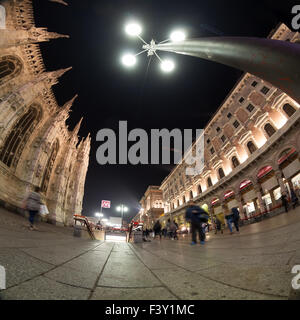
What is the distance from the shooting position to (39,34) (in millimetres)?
16703

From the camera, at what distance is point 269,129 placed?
16062mm

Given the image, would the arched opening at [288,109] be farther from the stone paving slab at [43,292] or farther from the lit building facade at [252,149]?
the stone paving slab at [43,292]

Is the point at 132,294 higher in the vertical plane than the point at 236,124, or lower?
lower

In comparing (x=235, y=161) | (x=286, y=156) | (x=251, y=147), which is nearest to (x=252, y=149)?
(x=251, y=147)

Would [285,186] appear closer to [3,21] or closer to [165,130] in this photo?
[165,130]

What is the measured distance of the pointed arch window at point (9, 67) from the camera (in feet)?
49.4

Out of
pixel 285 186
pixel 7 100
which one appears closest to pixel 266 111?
pixel 285 186

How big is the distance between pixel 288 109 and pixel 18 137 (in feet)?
96.0

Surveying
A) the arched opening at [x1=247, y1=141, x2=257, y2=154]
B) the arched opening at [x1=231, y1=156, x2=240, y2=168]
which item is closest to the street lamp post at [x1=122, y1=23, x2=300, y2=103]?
the arched opening at [x1=247, y1=141, x2=257, y2=154]

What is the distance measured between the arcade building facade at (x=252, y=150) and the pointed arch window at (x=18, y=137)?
2559 centimetres

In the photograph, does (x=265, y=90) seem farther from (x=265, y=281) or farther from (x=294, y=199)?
(x=265, y=281)

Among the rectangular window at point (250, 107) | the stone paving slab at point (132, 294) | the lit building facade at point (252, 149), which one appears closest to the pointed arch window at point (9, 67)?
the stone paving slab at point (132, 294)

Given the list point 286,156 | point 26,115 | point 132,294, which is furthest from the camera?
point 26,115
